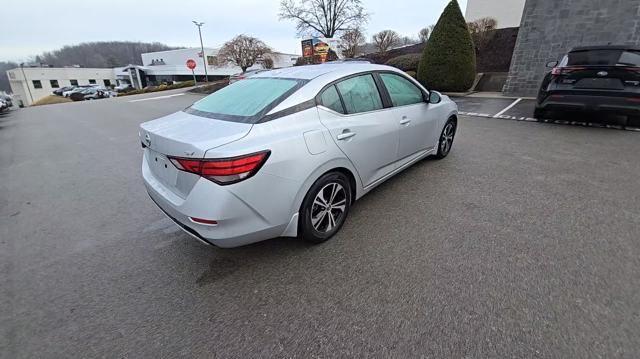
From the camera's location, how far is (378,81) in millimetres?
3176

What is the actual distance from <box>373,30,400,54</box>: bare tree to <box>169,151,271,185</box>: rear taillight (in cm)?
2628

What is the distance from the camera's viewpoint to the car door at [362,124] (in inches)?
101

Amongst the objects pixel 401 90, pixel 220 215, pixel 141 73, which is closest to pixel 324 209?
pixel 220 215

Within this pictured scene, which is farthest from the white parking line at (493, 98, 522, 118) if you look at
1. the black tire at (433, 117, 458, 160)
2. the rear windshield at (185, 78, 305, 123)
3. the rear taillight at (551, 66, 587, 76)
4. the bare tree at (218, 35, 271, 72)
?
the bare tree at (218, 35, 271, 72)

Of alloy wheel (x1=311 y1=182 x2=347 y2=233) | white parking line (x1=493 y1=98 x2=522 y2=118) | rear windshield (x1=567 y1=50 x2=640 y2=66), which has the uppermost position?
rear windshield (x1=567 y1=50 x2=640 y2=66)

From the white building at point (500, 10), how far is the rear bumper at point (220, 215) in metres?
30.7

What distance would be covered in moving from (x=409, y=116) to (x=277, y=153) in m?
1.96

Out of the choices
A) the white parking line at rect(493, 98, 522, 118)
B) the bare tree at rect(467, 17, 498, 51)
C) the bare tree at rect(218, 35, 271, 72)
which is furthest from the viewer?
the bare tree at rect(218, 35, 271, 72)

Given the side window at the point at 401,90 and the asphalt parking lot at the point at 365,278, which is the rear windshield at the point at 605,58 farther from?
the side window at the point at 401,90

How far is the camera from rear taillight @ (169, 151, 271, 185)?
1.89 m

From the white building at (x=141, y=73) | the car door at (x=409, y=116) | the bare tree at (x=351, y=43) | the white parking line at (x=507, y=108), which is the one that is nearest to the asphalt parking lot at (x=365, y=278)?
the car door at (x=409, y=116)

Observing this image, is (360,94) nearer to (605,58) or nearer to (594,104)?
(594,104)

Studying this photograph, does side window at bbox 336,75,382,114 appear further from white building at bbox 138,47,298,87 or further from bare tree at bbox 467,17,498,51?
white building at bbox 138,47,298,87

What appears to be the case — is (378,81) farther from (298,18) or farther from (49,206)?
(298,18)
